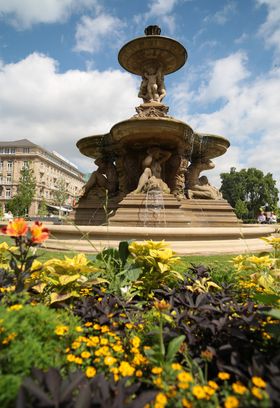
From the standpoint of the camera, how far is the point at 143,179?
932 centimetres

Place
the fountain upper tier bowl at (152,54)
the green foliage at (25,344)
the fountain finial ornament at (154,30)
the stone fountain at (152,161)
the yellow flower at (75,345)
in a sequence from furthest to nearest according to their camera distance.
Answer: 1. the fountain finial ornament at (154,30)
2. the fountain upper tier bowl at (152,54)
3. the stone fountain at (152,161)
4. the yellow flower at (75,345)
5. the green foliage at (25,344)

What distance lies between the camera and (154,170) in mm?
9797

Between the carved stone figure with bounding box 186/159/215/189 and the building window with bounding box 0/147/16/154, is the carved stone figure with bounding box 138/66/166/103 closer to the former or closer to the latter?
the carved stone figure with bounding box 186/159/215/189

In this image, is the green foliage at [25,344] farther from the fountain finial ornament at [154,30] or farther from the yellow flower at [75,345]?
the fountain finial ornament at [154,30]

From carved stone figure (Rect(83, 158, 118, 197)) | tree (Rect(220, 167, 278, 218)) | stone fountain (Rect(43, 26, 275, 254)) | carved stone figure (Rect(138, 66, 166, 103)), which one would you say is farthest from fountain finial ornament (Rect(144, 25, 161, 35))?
tree (Rect(220, 167, 278, 218))

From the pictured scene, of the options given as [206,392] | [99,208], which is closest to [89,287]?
[206,392]

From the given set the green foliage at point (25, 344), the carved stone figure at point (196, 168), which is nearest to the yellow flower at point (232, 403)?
the green foliage at point (25, 344)

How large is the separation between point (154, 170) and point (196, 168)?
2.79 metres

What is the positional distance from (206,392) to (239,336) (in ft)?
1.64

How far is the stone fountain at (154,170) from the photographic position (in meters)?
8.34

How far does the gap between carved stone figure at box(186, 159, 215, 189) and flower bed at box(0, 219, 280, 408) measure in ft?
29.3

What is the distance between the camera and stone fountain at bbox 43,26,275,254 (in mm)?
8344

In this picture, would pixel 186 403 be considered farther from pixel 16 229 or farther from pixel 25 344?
pixel 16 229

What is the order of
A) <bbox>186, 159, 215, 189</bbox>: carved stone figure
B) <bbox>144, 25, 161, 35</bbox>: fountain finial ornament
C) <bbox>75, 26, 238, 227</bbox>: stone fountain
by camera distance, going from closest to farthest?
<bbox>75, 26, 238, 227</bbox>: stone fountain, <bbox>144, 25, 161, 35</bbox>: fountain finial ornament, <bbox>186, 159, 215, 189</bbox>: carved stone figure
